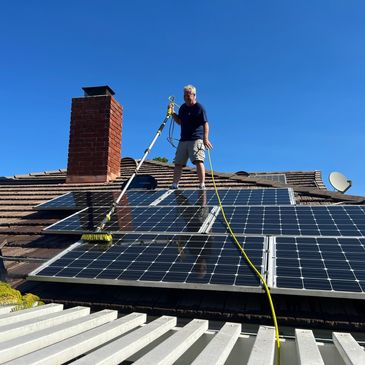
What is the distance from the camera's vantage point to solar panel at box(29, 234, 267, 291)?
3.56 metres

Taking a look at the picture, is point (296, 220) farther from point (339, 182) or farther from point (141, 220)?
point (339, 182)

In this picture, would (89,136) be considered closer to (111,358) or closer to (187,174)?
(187,174)

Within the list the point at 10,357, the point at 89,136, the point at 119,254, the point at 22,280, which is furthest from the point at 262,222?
the point at 89,136

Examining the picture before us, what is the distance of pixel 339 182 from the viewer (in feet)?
41.4

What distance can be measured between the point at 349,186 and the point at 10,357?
486 inches

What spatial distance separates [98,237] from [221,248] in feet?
5.47

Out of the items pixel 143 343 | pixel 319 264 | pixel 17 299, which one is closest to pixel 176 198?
pixel 319 264

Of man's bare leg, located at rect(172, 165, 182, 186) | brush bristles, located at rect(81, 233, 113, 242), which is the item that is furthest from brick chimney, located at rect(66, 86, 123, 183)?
brush bristles, located at rect(81, 233, 113, 242)

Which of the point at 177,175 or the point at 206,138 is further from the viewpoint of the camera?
the point at 177,175

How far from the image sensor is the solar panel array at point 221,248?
349cm

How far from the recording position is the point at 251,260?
382cm

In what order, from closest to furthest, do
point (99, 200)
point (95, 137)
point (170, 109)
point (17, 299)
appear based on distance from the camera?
1. point (17, 299)
2. point (99, 200)
3. point (170, 109)
4. point (95, 137)

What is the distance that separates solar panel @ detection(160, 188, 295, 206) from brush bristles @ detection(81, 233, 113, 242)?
175 centimetres

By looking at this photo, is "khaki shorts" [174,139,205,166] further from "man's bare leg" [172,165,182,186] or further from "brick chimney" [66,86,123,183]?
"brick chimney" [66,86,123,183]
